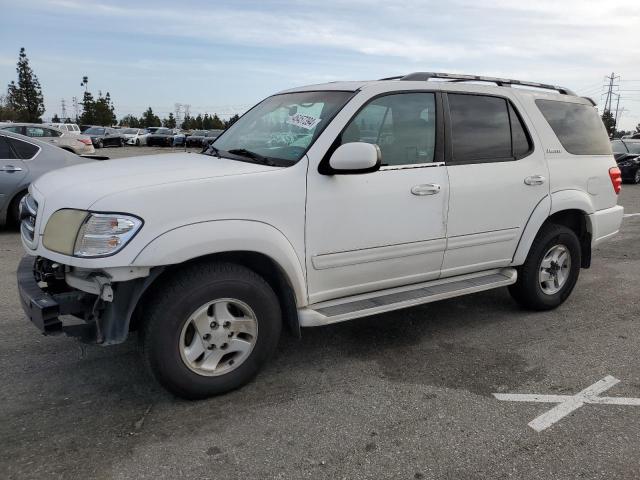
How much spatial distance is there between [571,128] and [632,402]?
8.39 ft

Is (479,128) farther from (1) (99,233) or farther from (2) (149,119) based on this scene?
(2) (149,119)

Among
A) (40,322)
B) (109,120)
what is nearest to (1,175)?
(40,322)

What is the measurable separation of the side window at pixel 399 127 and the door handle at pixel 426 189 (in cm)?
18

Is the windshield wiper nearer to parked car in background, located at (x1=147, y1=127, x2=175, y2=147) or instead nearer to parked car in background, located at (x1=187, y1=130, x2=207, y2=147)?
parked car in background, located at (x1=187, y1=130, x2=207, y2=147)

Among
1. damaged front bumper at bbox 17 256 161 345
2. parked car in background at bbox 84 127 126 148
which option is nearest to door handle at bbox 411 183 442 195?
damaged front bumper at bbox 17 256 161 345

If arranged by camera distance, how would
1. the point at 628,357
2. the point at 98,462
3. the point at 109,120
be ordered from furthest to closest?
the point at 109,120 < the point at 628,357 < the point at 98,462

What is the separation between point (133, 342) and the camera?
403cm

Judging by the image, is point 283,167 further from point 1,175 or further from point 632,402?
point 1,175

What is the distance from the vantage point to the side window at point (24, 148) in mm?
7812

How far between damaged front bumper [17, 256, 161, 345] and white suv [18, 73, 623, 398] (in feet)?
0.03

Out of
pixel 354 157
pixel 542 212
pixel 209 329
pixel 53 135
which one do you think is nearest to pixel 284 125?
pixel 354 157

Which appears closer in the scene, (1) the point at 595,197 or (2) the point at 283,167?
(2) the point at 283,167

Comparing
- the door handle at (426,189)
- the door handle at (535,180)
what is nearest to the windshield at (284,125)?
the door handle at (426,189)

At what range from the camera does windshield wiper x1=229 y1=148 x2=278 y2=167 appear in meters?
3.45
